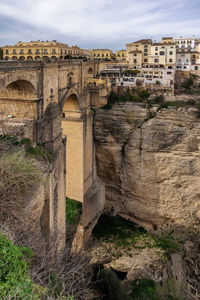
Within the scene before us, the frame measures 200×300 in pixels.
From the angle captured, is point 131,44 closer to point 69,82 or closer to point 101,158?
point 101,158

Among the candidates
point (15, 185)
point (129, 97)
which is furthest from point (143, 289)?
point (129, 97)

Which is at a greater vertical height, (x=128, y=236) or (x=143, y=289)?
(x=128, y=236)

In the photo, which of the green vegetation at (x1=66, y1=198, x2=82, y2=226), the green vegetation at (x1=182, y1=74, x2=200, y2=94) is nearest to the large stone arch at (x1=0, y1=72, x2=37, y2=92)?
the green vegetation at (x1=66, y1=198, x2=82, y2=226)

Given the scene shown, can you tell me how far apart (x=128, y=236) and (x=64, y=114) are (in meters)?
7.33

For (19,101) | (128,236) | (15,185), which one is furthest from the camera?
(128,236)

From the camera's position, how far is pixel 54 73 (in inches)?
472

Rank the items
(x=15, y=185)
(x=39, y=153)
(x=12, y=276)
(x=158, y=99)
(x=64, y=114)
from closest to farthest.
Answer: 1. (x=12, y=276)
2. (x=15, y=185)
3. (x=39, y=153)
4. (x=64, y=114)
5. (x=158, y=99)

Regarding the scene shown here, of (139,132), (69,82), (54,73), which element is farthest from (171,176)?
(54,73)

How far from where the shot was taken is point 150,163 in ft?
56.4

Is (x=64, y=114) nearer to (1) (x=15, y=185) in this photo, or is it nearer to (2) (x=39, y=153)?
(2) (x=39, y=153)

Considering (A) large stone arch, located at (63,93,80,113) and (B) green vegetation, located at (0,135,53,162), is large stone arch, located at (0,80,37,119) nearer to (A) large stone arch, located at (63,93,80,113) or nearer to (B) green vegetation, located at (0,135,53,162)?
(B) green vegetation, located at (0,135,53,162)

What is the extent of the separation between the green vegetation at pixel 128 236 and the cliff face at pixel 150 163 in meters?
0.76

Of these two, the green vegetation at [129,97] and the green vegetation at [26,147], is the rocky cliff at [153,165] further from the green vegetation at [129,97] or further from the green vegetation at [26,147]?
the green vegetation at [26,147]

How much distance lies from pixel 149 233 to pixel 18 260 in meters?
13.9
